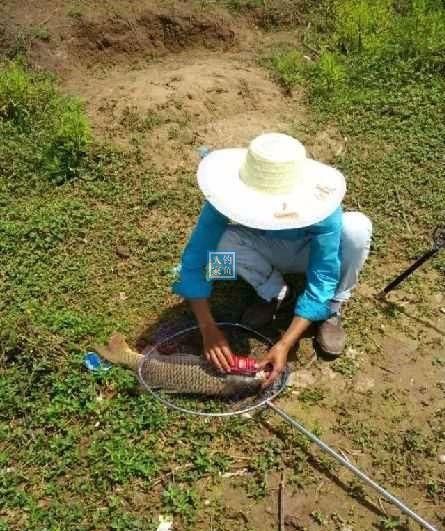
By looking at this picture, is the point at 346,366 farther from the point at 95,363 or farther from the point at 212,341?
the point at 95,363

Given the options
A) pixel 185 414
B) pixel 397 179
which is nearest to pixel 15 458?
Result: pixel 185 414

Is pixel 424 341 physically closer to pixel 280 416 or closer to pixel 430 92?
pixel 280 416

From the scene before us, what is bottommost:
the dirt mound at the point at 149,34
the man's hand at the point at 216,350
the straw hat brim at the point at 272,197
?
the man's hand at the point at 216,350

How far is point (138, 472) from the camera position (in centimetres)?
288

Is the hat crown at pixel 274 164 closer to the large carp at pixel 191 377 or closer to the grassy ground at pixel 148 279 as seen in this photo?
the large carp at pixel 191 377

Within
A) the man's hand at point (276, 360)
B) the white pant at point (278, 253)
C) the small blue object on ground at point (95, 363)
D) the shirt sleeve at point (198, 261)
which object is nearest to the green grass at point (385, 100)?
the white pant at point (278, 253)

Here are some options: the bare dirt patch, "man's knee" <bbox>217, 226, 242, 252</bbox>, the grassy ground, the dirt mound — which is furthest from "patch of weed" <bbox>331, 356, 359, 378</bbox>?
the dirt mound

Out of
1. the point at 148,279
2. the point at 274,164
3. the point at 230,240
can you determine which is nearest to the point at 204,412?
the point at 230,240

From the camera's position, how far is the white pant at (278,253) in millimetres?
3135

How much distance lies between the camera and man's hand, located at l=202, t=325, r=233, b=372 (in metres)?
2.88

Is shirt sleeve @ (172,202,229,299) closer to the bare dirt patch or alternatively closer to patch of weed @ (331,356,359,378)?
patch of weed @ (331,356,359,378)

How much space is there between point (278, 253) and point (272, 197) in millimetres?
759

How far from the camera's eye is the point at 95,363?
10.7ft

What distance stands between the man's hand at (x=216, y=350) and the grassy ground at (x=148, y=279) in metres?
0.37
